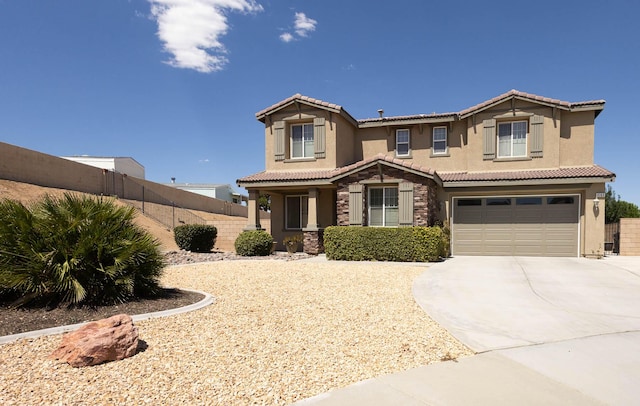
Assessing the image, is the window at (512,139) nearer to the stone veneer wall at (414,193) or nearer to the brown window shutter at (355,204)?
the stone veneer wall at (414,193)

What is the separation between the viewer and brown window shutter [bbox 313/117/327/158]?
1753 cm

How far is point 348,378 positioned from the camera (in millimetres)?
4090

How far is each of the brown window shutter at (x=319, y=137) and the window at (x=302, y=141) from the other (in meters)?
0.49

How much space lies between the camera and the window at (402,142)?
59.6 feet

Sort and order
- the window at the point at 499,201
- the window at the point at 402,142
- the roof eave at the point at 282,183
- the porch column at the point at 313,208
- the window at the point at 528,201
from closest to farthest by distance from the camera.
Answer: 1. the window at the point at 528,201
2. the window at the point at 499,201
3. the roof eave at the point at 282,183
4. the porch column at the point at 313,208
5. the window at the point at 402,142

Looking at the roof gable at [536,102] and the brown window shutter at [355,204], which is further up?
the roof gable at [536,102]

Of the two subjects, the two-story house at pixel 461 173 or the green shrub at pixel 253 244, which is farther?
the green shrub at pixel 253 244

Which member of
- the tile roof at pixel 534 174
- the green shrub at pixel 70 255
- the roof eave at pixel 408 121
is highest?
the roof eave at pixel 408 121

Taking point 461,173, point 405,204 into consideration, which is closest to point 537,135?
point 461,173

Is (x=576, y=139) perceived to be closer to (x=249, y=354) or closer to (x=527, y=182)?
(x=527, y=182)

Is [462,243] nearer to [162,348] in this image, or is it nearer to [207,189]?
[162,348]

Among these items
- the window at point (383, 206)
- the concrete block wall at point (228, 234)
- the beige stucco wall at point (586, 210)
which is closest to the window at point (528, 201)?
the beige stucco wall at point (586, 210)

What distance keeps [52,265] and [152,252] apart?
61.7 inches

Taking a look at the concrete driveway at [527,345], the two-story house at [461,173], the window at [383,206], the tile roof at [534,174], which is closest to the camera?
the concrete driveway at [527,345]
